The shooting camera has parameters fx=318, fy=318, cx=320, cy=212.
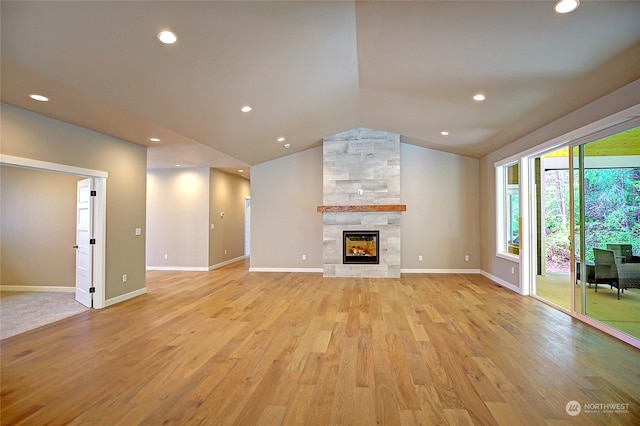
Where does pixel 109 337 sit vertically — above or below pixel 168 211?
below

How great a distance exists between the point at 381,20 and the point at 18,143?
13.8 ft

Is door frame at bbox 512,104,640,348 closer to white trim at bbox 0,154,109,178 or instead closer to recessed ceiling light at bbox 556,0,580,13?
recessed ceiling light at bbox 556,0,580,13

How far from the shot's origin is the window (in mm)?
5949

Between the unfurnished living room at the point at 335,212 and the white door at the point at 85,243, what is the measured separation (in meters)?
0.06

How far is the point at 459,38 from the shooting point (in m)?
3.02

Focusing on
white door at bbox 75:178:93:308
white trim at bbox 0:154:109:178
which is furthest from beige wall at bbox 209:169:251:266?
white trim at bbox 0:154:109:178

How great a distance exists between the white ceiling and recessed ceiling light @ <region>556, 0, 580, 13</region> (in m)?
0.06

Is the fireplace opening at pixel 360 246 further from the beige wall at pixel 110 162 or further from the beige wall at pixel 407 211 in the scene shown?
the beige wall at pixel 110 162

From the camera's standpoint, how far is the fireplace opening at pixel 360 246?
7273mm

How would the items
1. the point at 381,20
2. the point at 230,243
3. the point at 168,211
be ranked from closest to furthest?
1. the point at 381,20
2. the point at 168,211
3. the point at 230,243

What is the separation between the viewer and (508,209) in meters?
6.32

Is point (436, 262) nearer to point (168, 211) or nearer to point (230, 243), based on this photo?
point (230, 243)

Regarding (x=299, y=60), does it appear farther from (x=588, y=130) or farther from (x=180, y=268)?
(x=180, y=268)

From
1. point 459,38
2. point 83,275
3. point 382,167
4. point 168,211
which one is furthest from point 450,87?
point 168,211
